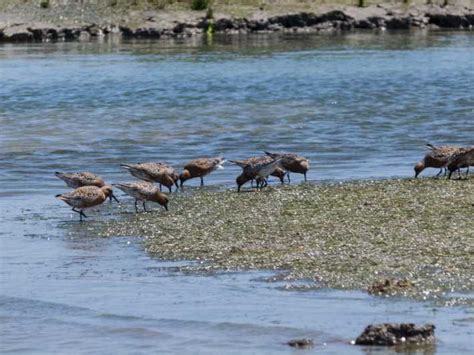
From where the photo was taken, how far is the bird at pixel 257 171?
17.9 metres

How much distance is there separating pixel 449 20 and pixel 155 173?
43.3 m

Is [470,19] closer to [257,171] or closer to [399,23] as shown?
[399,23]

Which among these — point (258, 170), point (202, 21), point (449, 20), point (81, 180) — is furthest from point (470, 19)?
point (81, 180)

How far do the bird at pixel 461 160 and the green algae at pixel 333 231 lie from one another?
1.42ft

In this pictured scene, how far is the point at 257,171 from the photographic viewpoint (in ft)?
58.8

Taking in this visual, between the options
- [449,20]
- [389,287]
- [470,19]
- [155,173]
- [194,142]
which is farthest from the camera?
[470,19]

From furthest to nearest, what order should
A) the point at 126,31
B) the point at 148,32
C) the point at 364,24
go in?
1. the point at 364,24
2. the point at 126,31
3. the point at 148,32

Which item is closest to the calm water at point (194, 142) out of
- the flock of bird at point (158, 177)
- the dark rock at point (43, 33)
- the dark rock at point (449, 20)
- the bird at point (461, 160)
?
the flock of bird at point (158, 177)

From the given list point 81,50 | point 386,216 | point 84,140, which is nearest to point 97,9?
point 81,50

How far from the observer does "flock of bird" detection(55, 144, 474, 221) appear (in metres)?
16.4

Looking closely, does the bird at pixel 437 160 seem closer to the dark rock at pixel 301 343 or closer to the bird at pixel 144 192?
the bird at pixel 144 192

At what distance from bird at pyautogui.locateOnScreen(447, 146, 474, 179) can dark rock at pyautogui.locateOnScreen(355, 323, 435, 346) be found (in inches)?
344

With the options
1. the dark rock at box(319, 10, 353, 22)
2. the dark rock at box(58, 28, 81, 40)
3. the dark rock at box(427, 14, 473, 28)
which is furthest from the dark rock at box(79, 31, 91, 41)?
the dark rock at box(427, 14, 473, 28)

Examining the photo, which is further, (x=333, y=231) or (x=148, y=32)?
(x=148, y=32)
